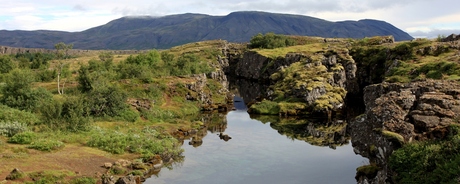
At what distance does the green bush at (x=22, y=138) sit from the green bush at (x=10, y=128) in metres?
1.88

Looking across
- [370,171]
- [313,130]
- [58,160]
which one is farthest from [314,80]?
[58,160]

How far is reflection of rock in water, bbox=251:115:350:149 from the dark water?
1.59m

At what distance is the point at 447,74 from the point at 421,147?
3549cm

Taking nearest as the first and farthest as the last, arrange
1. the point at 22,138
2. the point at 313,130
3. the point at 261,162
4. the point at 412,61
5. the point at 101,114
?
the point at 22,138, the point at 261,162, the point at 101,114, the point at 313,130, the point at 412,61

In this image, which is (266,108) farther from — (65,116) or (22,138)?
(22,138)

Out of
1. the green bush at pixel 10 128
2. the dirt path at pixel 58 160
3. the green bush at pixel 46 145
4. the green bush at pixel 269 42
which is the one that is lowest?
the dirt path at pixel 58 160

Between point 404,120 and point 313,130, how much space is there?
35.0 meters

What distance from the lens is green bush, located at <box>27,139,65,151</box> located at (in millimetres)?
40584

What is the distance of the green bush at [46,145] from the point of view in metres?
40.6

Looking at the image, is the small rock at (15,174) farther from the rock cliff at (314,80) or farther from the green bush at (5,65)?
the green bush at (5,65)

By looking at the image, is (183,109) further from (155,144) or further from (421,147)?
(421,147)

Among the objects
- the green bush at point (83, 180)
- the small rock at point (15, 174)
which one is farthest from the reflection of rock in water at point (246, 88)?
the small rock at point (15, 174)

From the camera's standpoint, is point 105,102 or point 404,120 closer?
point 404,120

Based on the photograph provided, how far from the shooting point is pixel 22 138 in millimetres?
42094
